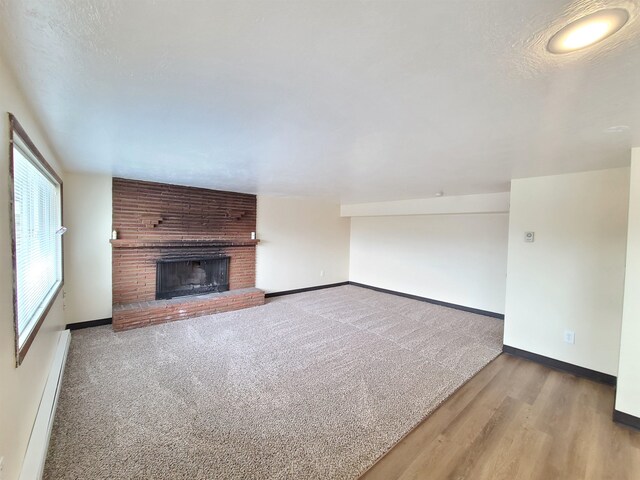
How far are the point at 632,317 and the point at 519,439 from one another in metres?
1.32

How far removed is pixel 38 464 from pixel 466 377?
3.28 m

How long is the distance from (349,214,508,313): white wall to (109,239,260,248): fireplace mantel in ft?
9.33

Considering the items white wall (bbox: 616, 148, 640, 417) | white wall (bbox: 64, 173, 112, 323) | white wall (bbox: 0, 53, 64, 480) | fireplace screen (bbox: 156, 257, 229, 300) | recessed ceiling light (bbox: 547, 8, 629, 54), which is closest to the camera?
recessed ceiling light (bbox: 547, 8, 629, 54)

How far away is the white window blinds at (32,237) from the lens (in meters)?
1.64

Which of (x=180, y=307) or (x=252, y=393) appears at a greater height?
(x=180, y=307)

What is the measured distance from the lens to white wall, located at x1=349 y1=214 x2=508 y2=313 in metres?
4.69

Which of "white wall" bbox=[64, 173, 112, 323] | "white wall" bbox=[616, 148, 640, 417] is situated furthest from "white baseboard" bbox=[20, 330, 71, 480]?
"white wall" bbox=[616, 148, 640, 417]

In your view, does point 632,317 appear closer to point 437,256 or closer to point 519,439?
point 519,439

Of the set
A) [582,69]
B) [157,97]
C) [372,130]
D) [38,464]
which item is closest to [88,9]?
[157,97]

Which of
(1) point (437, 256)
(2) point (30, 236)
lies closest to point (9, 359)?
(2) point (30, 236)

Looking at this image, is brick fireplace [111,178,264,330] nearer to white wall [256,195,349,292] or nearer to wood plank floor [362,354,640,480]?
white wall [256,195,349,292]

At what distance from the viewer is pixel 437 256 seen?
5.43 metres

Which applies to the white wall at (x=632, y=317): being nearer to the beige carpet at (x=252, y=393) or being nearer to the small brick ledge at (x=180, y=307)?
the beige carpet at (x=252, y=393)

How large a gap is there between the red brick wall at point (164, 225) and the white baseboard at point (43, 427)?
1602mm
